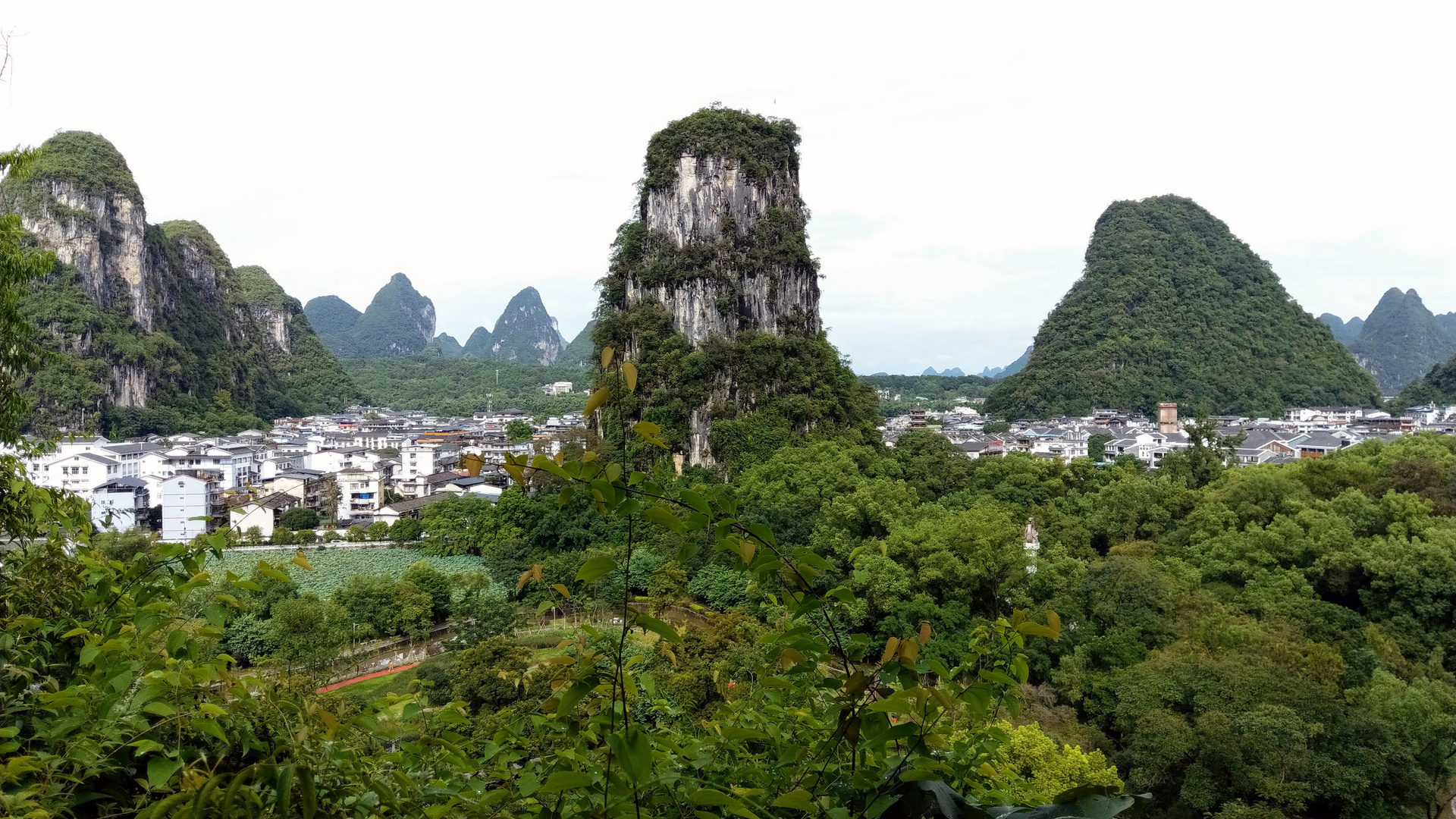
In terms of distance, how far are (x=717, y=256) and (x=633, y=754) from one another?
20.0 m

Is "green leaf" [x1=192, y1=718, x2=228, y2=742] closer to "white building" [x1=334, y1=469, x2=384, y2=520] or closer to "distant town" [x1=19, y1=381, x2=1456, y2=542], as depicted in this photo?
"distant town" [x1=19, y1=381, x2=1456, y2=542]

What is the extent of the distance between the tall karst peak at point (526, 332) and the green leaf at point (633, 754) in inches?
3796

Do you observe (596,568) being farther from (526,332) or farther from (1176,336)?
(526,332)

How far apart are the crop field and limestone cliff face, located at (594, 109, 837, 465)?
6104mm

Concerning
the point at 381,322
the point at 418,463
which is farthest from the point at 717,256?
the point at 381,322

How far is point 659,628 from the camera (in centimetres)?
80

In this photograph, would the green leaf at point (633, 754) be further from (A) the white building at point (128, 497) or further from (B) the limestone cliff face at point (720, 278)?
(A) the white building at point (128, 497)

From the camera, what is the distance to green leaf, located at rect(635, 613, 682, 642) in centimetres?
79

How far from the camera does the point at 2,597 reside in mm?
1469

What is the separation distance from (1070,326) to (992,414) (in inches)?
249

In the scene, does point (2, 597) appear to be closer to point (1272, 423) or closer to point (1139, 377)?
point (1272, 423)

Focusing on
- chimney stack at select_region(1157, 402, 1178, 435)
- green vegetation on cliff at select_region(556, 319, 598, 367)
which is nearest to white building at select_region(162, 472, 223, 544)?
chimney stack at select_region(1157, 402, 1178, 435)

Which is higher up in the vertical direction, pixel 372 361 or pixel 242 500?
pixel 372 361

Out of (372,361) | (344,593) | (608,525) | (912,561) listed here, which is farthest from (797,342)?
(372,361)
